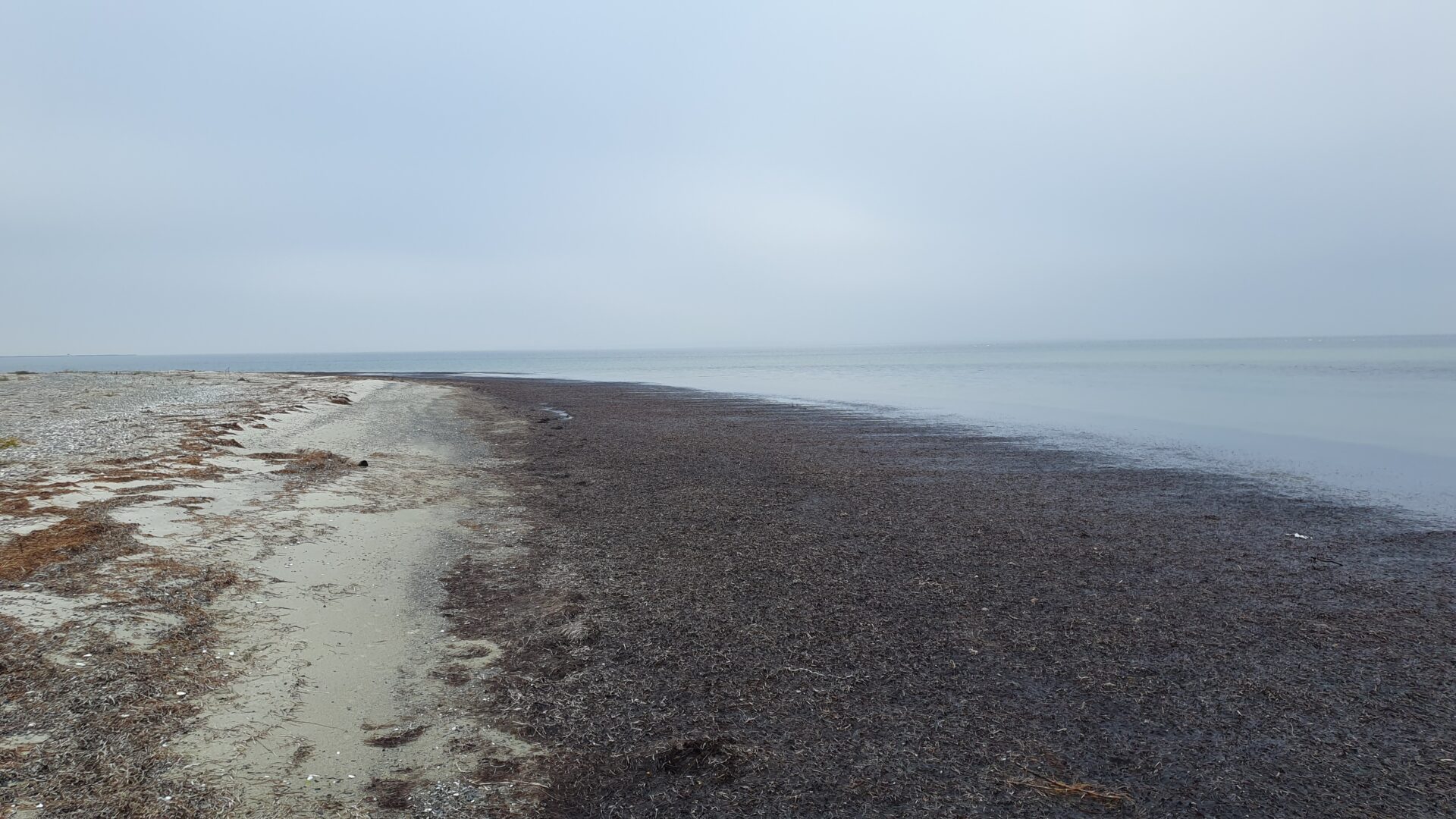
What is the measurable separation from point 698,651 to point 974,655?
7.34 ft

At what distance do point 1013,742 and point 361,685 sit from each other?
436cm

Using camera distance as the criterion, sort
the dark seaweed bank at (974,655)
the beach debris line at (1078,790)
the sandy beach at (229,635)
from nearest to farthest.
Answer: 1. the sandy beach at (229,635)
2. the beach debris line at (1078,790)
3. the dark seaweed bank at (974,655)

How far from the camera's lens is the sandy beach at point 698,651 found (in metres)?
4.19

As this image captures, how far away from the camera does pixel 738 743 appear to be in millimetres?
4742

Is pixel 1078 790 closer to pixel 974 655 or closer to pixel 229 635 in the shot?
pixel 974 655

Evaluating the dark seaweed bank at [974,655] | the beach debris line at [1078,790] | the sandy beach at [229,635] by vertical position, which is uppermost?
the sandy beach at [229,635]

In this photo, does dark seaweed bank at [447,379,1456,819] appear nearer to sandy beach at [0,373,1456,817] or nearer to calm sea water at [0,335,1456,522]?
sandy beach at [0,373,1456,817]

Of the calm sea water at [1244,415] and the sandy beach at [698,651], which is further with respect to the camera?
the calm sea water at [1244,415]

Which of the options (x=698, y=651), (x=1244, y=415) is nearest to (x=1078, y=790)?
(x=698, y=651)

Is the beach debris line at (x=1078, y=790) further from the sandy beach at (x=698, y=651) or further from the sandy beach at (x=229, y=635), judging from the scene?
the sandy beach at (x=229, y=635)

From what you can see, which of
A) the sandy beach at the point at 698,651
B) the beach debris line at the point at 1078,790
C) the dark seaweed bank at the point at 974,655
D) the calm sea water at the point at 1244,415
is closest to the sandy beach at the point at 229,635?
the sandy beach at the point at 698,651

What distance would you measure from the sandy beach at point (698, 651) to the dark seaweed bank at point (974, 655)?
3 cm

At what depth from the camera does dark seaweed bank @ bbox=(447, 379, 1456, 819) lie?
14.2ft

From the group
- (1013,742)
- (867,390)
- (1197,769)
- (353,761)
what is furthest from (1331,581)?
(867,390)
